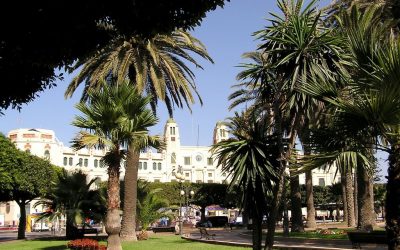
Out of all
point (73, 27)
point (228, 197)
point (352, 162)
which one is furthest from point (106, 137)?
point (73, 27)

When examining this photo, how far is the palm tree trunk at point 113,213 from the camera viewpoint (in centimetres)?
1736

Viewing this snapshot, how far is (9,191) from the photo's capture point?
33000 mm

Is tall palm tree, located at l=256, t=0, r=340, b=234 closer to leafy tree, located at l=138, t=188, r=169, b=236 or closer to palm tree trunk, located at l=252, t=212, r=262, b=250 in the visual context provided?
palm tree trunk, located at l=252, t=212, r=262, b=250

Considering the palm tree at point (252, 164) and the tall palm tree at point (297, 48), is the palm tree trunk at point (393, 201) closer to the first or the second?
the tall palm tree at point (297, 48)

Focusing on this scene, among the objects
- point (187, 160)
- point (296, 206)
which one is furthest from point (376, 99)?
point (187, 160)

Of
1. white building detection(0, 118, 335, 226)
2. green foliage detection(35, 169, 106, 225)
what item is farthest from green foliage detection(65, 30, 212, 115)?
white building detection(0, 118, 335, 226)

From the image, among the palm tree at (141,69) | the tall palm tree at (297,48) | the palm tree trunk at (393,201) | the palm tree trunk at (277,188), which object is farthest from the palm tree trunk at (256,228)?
the palm tree at (141,69)

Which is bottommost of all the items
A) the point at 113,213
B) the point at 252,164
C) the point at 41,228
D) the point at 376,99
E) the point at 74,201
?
the point at 41,228

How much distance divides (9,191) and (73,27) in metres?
29.8

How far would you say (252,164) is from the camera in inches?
499

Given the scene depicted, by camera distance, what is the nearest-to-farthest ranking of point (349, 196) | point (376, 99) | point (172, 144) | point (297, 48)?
1. point (376, 99)
2. point (297, 48)
3. point (349, 196)
4. point (172, 144)

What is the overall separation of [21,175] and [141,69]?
14111mm

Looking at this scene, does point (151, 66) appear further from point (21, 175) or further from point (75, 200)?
point (21, 175)

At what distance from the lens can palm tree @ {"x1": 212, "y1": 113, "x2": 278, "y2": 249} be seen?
500 inches
